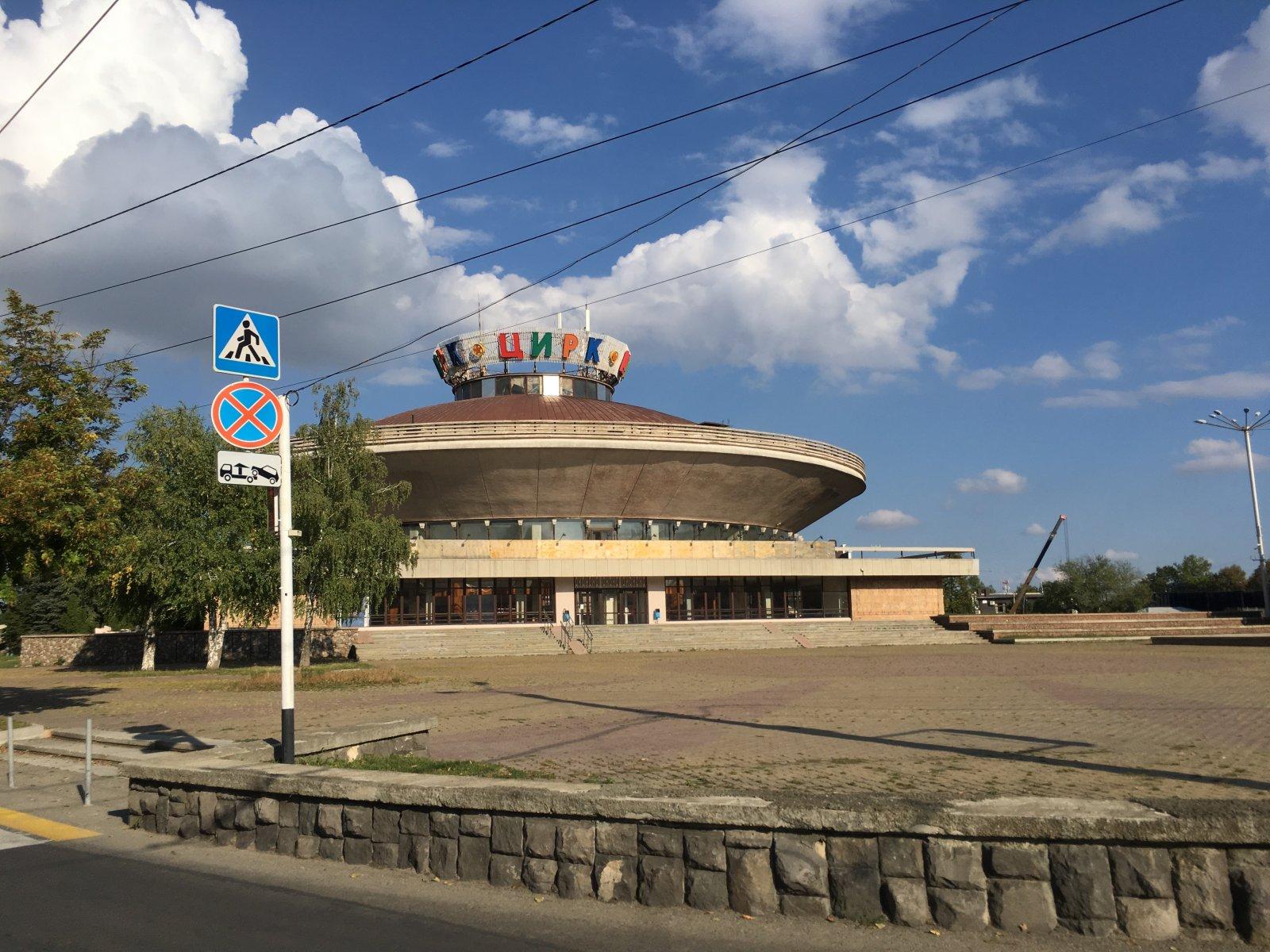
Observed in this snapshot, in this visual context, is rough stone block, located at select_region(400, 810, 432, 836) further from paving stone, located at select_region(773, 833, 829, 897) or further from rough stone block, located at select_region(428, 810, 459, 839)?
paving stone, located at select_region(773, 833, 829, 897)

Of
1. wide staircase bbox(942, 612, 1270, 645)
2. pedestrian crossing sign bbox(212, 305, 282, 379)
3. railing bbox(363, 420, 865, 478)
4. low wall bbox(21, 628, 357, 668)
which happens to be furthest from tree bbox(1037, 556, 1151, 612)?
pedestrian crossing sign bbox(212, 305, 282, 379)

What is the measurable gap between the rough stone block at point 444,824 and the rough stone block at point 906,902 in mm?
3170

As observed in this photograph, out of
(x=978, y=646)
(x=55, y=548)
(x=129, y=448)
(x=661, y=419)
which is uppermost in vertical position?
(x=661, y=419)

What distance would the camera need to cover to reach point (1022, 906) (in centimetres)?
528

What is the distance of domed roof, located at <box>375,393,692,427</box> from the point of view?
56188 mm

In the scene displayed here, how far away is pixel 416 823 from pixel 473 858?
0.61 meters

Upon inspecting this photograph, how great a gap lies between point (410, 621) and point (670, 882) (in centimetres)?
4287

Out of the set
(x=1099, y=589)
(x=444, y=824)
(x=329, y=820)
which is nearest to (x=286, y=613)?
(x=329, y=820)

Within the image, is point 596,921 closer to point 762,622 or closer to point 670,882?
point 670,882

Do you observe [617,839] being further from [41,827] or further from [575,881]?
[41,827]

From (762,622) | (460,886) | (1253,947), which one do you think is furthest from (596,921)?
(762,622)

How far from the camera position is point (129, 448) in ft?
112

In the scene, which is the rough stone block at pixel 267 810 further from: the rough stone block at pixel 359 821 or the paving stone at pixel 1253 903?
the paving stone at pixel 1253 903

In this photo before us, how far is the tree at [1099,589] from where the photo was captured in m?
79.8
